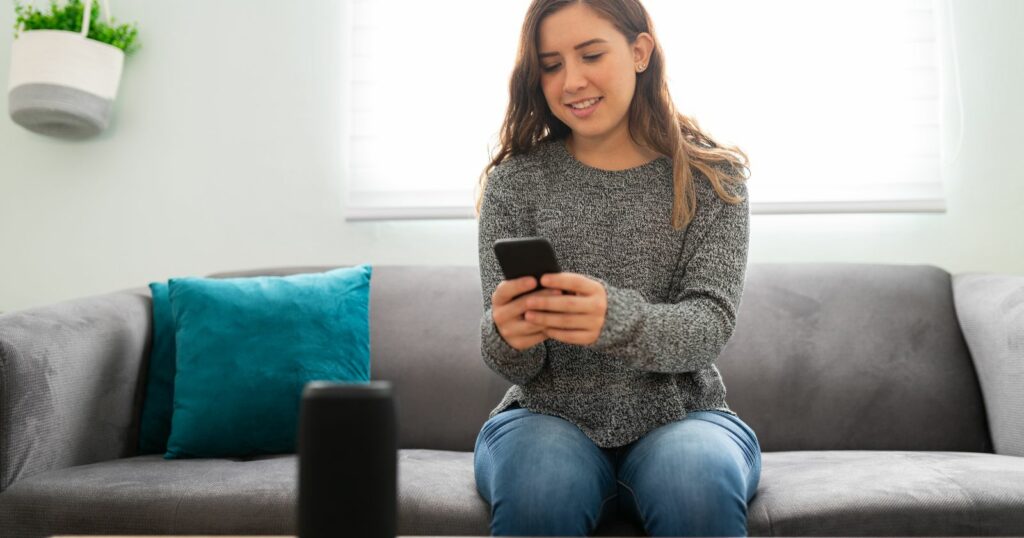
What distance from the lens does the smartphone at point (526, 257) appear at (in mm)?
1106

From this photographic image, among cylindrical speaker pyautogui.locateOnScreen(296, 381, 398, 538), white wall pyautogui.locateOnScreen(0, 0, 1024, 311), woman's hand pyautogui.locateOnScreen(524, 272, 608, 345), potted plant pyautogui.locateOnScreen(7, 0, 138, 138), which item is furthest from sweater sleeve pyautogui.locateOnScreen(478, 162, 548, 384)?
potted plant pyautogui.locateOnScreen(7, 0, 138, 138)

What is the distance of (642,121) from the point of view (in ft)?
5.08

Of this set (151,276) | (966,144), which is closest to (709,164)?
(966,144)

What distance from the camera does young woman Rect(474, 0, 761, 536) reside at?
1179 mm

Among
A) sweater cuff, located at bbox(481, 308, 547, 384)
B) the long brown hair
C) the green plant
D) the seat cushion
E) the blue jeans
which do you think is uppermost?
the green plant

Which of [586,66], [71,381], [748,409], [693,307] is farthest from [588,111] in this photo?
[71,381]

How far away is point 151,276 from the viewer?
2377mm

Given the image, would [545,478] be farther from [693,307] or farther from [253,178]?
[253,178]

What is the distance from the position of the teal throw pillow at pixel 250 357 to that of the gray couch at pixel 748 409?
0.07 meters

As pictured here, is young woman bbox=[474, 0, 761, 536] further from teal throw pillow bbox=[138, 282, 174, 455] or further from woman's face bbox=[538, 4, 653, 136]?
teal throw pillow bbox=[138, 282, 174, 455]

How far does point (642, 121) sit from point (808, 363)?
2.37ft

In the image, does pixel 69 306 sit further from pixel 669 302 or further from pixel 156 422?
pixel 669 302

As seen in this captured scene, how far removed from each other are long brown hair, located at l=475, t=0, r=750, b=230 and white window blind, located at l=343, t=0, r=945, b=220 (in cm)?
67

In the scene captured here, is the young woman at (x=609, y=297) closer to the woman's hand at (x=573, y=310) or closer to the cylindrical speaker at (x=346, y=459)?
the woman's hand at (x=573, y=310)
